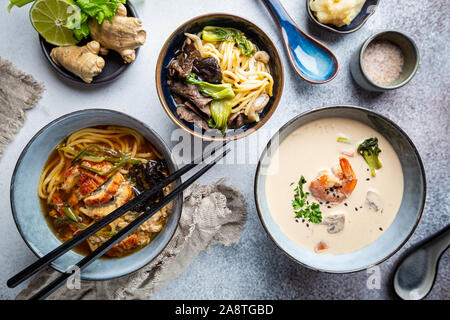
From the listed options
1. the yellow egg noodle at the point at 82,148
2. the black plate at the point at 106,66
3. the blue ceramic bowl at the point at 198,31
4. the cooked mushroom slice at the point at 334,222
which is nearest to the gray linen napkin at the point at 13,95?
the black plate at the point at 106,66

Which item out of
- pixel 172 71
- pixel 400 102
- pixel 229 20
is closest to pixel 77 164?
pixel 172 71

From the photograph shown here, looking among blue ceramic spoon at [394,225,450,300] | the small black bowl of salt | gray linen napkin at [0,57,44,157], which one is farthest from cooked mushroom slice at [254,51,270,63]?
blue ceramic spoon at [394,225,450,300]

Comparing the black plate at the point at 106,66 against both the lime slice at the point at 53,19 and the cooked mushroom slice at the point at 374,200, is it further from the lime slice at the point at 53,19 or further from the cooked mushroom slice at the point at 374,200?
the cooked mushroom slice at the point at 374,200

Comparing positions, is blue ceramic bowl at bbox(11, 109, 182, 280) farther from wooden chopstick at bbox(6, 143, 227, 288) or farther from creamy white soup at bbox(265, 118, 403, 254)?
creamy white soup at bbox(265, 118, 403, 254)

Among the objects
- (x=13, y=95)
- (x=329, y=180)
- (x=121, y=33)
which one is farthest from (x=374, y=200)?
(x=13, y=95)

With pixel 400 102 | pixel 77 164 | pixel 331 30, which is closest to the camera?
pixel 77 164
